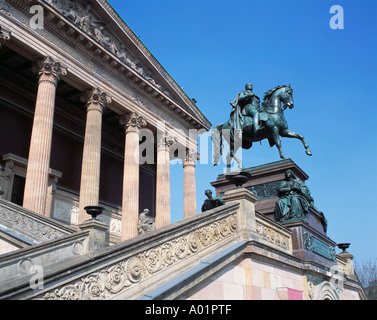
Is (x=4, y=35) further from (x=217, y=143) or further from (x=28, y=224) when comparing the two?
(x=217, y=143)

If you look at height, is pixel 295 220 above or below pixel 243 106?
below

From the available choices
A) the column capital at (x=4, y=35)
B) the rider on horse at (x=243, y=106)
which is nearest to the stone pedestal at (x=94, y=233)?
the rider on horse at (x=243, y=106)

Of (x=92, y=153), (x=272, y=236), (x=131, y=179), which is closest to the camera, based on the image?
(x=272, y=236)

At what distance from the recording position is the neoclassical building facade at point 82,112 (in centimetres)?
1855

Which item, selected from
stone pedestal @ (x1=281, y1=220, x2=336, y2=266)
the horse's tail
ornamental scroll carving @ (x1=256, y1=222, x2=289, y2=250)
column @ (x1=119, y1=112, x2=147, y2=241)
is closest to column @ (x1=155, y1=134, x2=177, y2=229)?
column @ (x1=119, y1=112, x2=147, y2=241)

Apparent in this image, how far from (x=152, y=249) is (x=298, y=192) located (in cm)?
566

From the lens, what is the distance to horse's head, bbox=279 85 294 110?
12.3 m

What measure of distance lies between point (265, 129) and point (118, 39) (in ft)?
52.8

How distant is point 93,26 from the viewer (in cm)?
2291

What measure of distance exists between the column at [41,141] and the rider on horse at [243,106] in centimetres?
932

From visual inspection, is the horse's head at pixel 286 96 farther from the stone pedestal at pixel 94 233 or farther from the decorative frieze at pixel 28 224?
the decorative frieze at pixel 28 224

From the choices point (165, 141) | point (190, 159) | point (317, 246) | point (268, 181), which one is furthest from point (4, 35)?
point (190, 159)
